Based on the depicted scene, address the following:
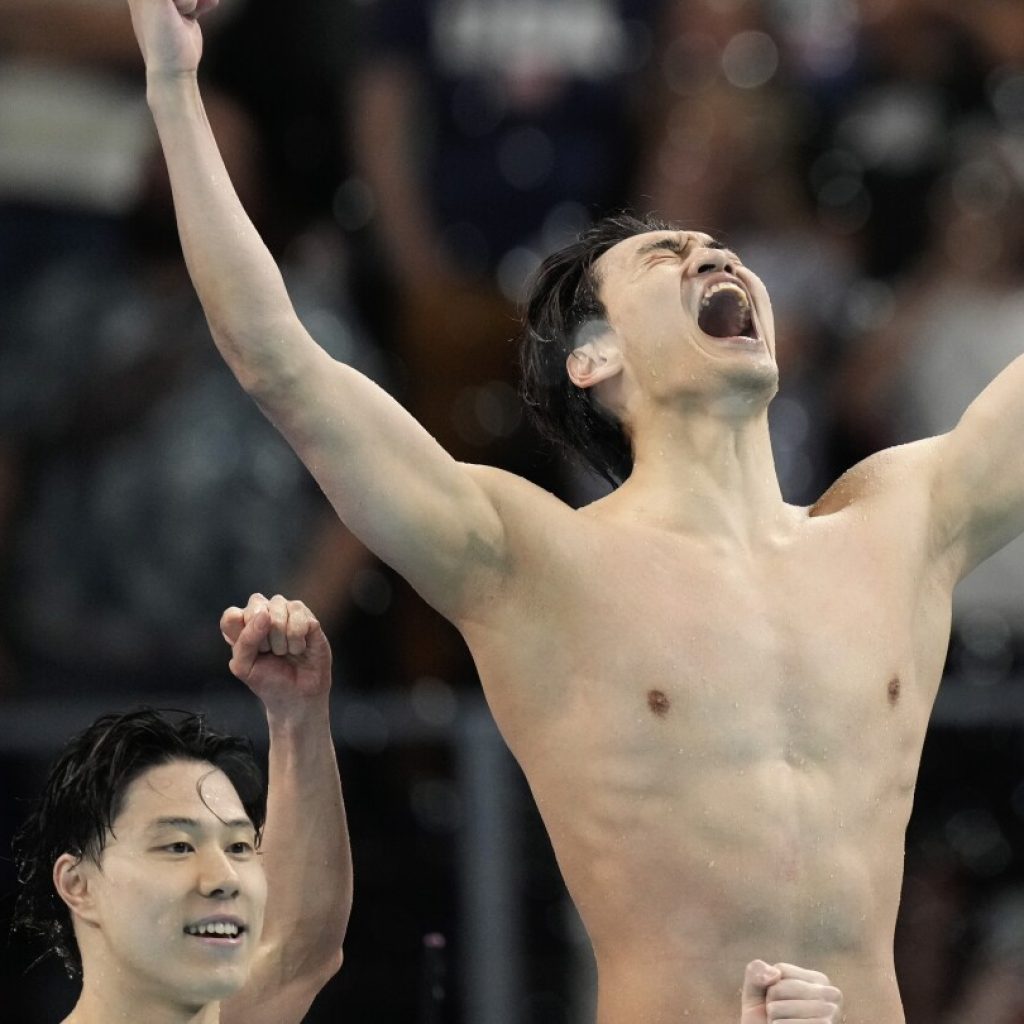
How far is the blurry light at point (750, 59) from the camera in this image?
5668 millimetres

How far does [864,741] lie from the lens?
2701 millimetres

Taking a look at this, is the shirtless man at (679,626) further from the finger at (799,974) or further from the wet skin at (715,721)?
the finger at (799,974)

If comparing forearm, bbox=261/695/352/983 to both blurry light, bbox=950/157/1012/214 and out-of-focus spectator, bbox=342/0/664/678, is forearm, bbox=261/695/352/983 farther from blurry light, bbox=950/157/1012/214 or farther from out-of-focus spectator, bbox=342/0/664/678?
blurry light, bbox=950/157/1012/214

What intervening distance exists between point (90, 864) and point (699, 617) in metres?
0.86

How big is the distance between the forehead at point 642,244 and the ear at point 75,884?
113 centimetres

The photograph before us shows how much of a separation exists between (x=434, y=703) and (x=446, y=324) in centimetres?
136

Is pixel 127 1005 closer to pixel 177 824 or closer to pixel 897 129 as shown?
pixel 177 824

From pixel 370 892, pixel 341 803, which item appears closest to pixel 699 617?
pixel 341 803

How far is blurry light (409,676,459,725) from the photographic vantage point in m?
4.10

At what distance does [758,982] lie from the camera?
229cm

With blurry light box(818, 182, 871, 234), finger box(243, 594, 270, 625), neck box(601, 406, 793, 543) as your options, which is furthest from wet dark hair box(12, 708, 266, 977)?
blurry light box(818, 182, 871, 234)

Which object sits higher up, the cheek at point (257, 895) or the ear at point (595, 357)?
the ear at point (595, 357)

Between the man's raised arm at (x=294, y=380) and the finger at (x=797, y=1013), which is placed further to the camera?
the man's raised arm at (x=294, y=380)

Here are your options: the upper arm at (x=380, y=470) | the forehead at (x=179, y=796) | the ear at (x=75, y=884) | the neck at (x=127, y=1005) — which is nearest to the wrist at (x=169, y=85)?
the upper arm at (x=380, y=470)
